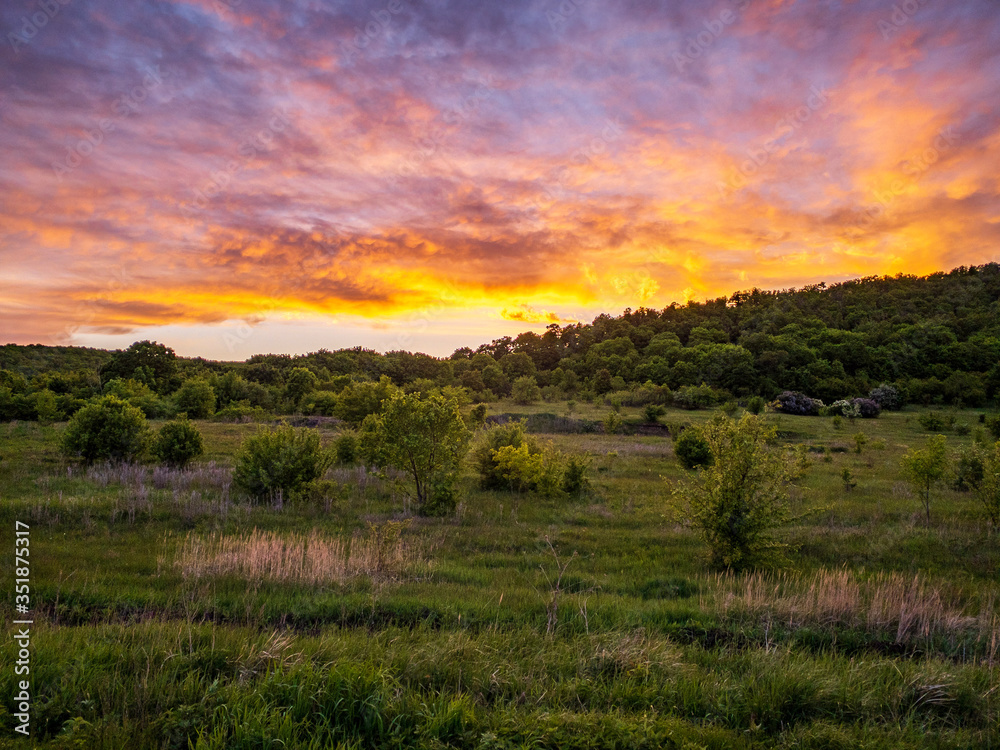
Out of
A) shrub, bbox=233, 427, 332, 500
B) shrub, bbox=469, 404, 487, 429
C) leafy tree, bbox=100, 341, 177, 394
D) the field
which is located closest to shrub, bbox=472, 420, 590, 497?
shrub, bbox=469, 404, 487, 429

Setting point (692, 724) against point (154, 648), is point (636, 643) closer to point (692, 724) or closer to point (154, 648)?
point (692, 724)

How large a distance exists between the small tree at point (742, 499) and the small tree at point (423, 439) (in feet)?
26.3

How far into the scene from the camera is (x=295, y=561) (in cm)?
904

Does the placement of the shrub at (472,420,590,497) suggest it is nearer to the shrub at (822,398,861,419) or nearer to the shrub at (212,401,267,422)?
the shrub at (212,401,267,422)

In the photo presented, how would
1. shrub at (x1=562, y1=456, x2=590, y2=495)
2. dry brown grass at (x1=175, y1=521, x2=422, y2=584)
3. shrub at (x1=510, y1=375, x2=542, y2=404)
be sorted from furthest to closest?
shrub at (x1=510, y1=375, x2=542, y2=404) → shrub at (x1=562, y1=456, x2=590, y2=495) → dry brown grass at (x1=175, y1=521, x2=422, y2=584)

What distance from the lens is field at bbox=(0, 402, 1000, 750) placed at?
14.0ft

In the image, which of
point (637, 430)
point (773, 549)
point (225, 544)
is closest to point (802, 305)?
point (637, 430)

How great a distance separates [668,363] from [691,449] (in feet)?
238

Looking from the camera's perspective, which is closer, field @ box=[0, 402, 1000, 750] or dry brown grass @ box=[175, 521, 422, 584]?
field @ box=[0, 402, 1000, 750]

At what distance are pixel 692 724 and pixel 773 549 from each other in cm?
853

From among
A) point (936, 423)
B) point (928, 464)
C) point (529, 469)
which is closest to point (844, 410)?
point (936, 423)

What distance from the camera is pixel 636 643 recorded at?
19.6 feet

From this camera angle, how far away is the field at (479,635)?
14.0ft

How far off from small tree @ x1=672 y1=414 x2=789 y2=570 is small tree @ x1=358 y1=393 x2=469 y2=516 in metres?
8.02
